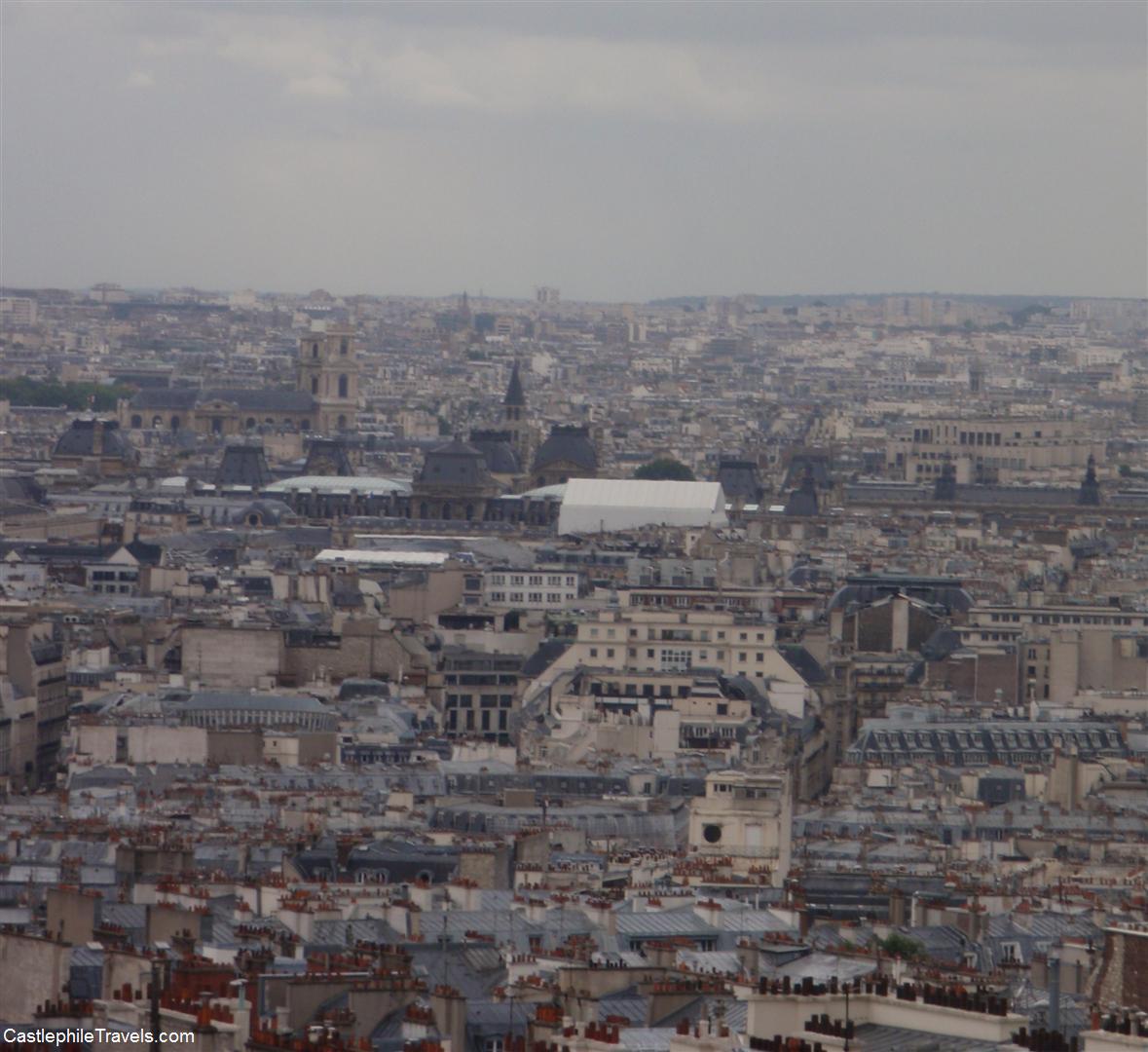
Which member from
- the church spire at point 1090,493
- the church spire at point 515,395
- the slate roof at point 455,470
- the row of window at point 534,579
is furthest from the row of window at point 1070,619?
the church spire at point 515,395

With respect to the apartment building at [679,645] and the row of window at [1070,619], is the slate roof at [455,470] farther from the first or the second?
the apartment building at [679,645]

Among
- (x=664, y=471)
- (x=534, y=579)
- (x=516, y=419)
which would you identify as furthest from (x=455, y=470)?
(x=534, y=579)

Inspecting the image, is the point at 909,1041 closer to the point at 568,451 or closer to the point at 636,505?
the point at 636,505

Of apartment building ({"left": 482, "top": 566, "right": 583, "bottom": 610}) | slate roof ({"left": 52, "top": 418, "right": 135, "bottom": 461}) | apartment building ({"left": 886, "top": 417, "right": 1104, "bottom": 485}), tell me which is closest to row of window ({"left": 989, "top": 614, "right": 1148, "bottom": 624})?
apartment building ({"left": 482, "top": 566, "right": 583, "bottom": 610})

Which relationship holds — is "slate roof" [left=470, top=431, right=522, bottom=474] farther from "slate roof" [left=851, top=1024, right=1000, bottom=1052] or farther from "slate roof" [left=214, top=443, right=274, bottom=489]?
"slate roof" [left=851, top=1024, right=1000, bottom=1052]

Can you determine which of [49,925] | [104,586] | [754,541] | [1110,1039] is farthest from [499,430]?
[1110,1039]
